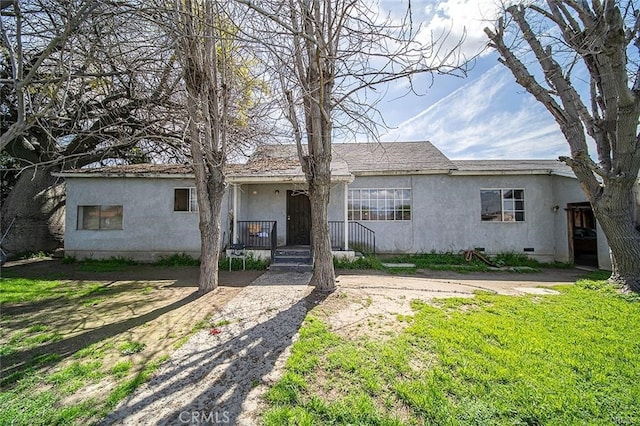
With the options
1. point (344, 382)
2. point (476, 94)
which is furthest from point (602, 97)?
point (344, 382)

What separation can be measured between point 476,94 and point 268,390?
850 centimetres

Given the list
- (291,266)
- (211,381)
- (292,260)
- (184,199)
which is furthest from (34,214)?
(211,381)

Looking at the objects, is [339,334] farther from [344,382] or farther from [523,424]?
[523,424]

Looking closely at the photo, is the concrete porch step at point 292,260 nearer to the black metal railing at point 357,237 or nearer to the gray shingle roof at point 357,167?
the black metal railing at point 357,237

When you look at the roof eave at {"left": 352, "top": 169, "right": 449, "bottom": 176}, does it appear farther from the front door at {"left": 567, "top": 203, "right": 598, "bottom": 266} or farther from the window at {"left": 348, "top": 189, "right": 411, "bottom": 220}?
the front door at {"left": 567, "top": 203, "right": 598, "bottom": 266}

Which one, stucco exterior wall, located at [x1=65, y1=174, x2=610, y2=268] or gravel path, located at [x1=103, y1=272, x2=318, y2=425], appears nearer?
gravel path, located at [x1=103, y1=272, x2=318, y2=425]

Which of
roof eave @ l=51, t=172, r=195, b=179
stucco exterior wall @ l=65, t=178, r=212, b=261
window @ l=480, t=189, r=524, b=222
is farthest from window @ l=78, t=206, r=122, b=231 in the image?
window @ l=480, t=189, r=524, b=222

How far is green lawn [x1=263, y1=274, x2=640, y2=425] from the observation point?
239cm

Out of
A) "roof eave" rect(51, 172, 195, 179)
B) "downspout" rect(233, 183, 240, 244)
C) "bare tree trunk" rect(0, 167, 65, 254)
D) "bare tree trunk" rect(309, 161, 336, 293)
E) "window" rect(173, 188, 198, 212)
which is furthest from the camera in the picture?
"bare tree trunk" rect(0, 167, 65, 254)

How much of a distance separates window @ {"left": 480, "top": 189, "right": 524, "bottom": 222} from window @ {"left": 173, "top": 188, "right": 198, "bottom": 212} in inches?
452

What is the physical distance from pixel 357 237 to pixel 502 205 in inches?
230

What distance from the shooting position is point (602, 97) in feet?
22.2

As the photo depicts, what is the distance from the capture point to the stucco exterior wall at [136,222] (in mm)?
10438
